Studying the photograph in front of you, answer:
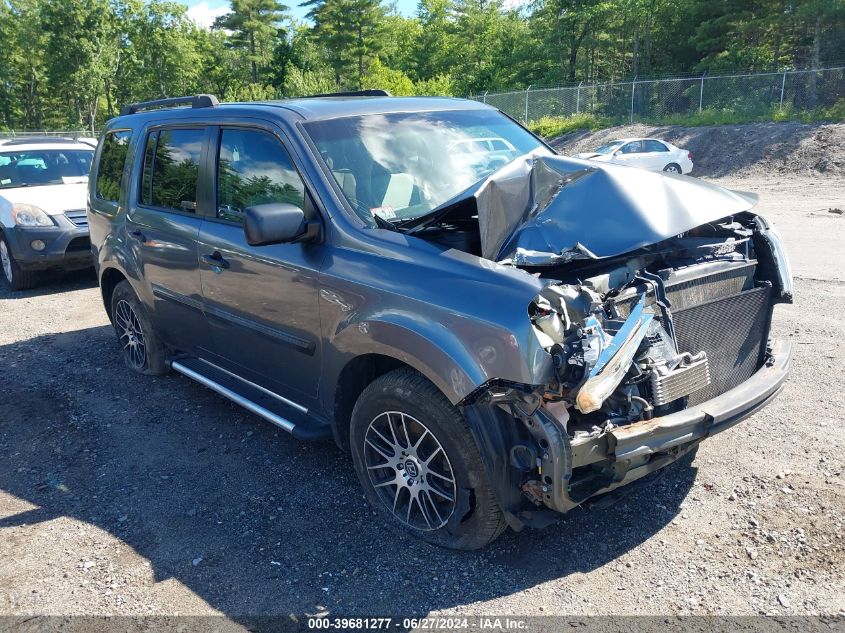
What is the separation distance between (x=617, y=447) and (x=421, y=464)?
0.96m

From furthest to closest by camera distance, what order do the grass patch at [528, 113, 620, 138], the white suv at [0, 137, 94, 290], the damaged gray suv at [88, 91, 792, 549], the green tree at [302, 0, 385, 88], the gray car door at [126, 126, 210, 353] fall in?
the green tree at [302, 0, 385, 88]
the grass patch at [528, 113, 620, 138]
the white suv at [0, 137, 94, 290]
the gray car door at [126, 126, 210, 353]
the damaged gray suv at [88, 91, 792, 549]

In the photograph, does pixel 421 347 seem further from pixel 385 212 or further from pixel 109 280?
pixel 109 280

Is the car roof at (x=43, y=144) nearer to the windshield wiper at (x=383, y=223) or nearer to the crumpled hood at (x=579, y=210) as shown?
the windshield wiper at (x=383, y=223)

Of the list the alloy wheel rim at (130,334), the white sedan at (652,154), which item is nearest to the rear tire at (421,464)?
the alloy wheel rim at (130,334)

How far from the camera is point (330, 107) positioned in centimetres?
407

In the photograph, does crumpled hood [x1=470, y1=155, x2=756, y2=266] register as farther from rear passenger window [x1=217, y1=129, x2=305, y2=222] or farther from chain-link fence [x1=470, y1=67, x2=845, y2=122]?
chain-link fence [x1=470, y1=67, x2=845, y2=122]

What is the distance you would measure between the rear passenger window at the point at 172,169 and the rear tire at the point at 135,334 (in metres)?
0.92

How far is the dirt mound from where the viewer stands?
899 inches

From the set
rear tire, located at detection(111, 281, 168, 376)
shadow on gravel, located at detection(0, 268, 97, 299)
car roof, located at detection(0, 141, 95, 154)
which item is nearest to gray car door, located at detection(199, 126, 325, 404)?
rear tire, located at detection(111, 281, 168, 376)

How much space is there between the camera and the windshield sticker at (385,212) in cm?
358

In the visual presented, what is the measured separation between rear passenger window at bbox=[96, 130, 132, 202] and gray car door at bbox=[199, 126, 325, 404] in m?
1.64

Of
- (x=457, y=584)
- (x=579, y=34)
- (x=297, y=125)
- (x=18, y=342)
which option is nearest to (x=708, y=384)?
(x=457, y=584)

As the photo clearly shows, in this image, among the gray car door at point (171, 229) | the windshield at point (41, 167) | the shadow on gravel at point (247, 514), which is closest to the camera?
the shadow on gravel at point (247, 514)

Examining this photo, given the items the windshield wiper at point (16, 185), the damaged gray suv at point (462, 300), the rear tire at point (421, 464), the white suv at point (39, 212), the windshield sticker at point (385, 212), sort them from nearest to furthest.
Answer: the damaged gray suv at point (462, 300)
the rear tire at point (421, 464)
the windshield sticker at point (385, 212)
the white suv at point (39, 212)
the windshield wiper at point (16, 185)
